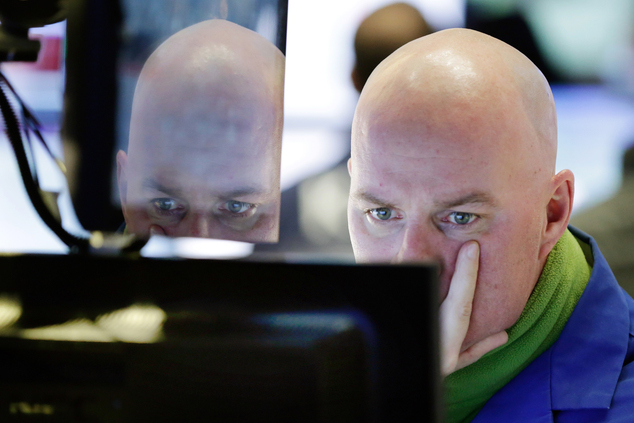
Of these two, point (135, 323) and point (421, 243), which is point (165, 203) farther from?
point (135, 323)

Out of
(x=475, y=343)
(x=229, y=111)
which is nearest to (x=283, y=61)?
(x=229, y=111)

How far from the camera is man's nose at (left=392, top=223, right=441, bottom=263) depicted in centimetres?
86

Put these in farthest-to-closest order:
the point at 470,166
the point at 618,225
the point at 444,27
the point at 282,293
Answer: the point at 618,225, the point at 444,27, the point at 470,166, the point at 282,293

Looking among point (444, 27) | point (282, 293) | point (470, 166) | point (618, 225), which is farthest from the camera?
point (618, 225)

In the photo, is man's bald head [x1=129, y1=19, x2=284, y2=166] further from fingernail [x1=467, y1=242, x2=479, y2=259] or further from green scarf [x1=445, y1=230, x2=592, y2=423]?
green scarf [x1=445, y1=230, x2=592, y2=423]

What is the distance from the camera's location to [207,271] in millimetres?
393

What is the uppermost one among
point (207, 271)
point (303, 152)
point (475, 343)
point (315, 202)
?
point (207, 271)

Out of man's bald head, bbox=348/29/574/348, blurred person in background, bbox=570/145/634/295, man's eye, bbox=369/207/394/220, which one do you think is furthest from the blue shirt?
man's eye, bbox=369/207/394/220

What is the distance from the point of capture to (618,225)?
119cm

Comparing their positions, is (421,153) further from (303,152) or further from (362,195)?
(303,152)

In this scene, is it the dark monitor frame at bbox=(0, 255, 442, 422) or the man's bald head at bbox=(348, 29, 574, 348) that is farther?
the man's bald head at bbox=(348, 29, 574, 348)

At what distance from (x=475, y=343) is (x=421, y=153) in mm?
348

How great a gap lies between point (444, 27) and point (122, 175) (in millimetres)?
711

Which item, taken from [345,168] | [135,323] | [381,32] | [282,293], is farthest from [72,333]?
[381,32]
